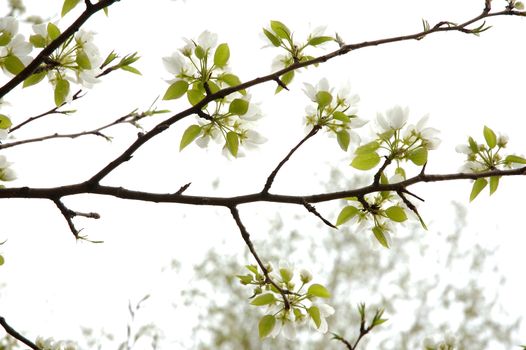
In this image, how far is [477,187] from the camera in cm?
95

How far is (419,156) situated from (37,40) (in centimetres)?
65

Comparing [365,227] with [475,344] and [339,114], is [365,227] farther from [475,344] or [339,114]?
[475,344]

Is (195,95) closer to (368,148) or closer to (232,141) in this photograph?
(232,141)

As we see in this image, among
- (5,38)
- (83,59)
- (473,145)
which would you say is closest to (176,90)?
(83,59)

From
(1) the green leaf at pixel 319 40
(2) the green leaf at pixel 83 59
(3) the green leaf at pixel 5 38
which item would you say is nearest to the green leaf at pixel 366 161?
(1) the green leaf at pixel 319 40

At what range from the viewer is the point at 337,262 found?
5.79 m

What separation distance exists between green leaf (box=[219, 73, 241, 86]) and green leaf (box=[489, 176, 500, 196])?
0.44 meters

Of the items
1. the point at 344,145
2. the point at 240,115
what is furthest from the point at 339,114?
the point at 240,115

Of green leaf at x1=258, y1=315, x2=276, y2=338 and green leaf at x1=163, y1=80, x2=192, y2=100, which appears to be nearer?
green leaf at x1=163, y1=80, x2=192, y2=100

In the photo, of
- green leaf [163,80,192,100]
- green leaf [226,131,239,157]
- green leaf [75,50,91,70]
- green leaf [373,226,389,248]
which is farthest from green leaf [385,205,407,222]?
green leaf [75,50,91,70]

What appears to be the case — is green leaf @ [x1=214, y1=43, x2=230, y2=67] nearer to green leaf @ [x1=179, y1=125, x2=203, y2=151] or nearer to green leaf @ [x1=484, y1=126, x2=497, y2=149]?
green leaf @ [x1=179, y1=125, x2=203, y2=151]

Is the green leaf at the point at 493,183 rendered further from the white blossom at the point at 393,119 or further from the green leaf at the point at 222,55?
→ the green leaf at the point at 222,55

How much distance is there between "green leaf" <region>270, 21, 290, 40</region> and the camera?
1.01 m

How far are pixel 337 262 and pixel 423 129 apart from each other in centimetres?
497
